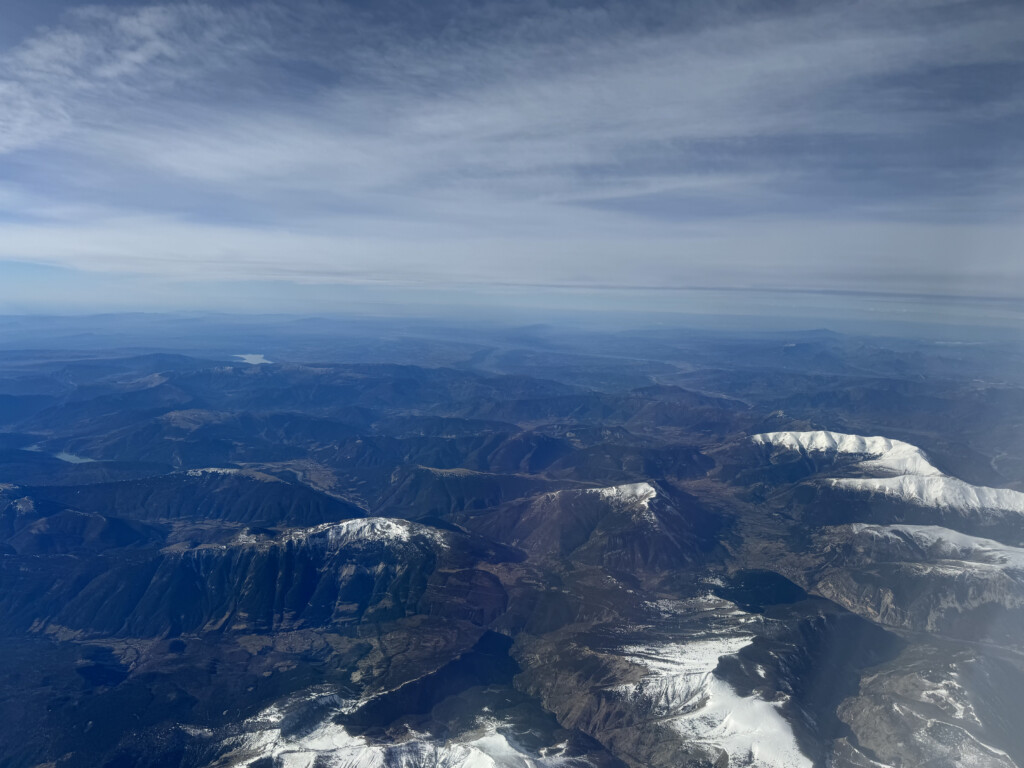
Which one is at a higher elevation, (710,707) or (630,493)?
(630,493)

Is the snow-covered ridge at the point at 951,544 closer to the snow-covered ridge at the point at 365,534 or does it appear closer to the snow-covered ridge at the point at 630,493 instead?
the snow-covered ridge at the point at 630,493

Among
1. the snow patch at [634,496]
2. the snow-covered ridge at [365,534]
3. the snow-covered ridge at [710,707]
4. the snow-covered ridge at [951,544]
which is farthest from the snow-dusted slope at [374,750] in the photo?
the snow-covered ridge at [951,544]

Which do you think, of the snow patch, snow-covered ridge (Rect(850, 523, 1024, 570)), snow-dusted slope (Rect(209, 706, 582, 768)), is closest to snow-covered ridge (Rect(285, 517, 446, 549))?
the snow patch

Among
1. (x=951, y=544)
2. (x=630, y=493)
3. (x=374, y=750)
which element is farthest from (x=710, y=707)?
(x=630, y=493)

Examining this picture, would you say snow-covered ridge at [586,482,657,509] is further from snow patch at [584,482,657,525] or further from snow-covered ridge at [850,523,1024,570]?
snow-covered ridge at [850,523,1024,570]

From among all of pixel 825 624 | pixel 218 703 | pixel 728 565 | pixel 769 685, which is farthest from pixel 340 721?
pixel 728 565

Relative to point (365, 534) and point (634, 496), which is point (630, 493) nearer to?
point (634, 496)

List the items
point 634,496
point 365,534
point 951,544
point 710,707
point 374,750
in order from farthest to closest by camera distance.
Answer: point 634,496 → point 365,534 → point 951,544 → point 710,707 → point 374,750

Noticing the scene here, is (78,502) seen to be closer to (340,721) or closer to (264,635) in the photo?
(264,635)
